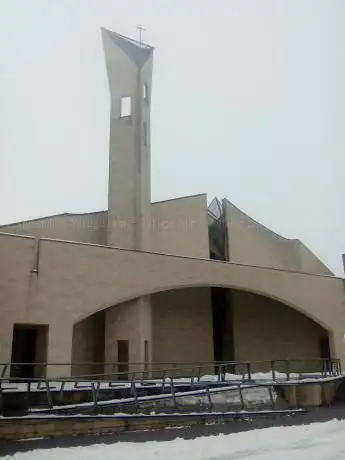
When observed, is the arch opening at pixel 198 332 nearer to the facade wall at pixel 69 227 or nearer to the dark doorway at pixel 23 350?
the dark doorway at pixel 23 350

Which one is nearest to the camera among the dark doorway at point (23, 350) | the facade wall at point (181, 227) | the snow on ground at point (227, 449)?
the snow on ground at point (227, 449)

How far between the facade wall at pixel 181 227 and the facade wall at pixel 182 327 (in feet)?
7.05

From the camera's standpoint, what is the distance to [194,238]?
23531 mm

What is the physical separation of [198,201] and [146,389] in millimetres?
13006

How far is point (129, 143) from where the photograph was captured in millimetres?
22094

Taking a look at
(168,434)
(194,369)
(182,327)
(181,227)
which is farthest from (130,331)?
(168,434)

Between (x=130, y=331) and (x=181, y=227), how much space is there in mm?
6968

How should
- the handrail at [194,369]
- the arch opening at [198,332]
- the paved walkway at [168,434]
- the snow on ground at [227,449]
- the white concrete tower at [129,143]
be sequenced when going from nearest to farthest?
the snow on ground at [227,449], the paved walkway at [168,434], the handrail at [194,369], the arch opening at [198,332], the white concrete tower at [129,143]

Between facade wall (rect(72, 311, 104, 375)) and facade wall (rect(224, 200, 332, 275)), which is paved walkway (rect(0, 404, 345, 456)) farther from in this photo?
facade wall (rect(224, 200, 332, 275))

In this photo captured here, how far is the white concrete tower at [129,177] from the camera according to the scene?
18.3 metres

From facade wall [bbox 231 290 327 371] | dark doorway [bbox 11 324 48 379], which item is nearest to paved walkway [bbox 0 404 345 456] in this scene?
dark doorway [bbox 11 324 48 379]

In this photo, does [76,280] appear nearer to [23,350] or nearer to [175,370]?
[23,350]

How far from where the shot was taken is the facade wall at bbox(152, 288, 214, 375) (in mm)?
20906

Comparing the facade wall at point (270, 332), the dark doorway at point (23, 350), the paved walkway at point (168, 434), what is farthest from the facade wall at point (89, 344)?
the paved walkway at point (168, 434)
